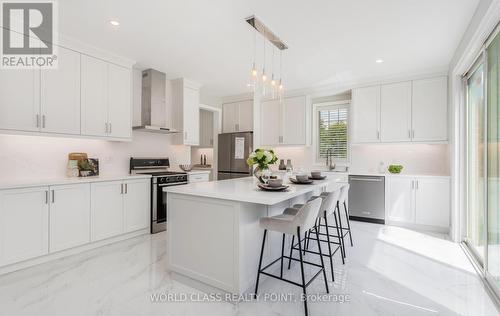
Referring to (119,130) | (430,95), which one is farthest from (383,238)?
(119,130)

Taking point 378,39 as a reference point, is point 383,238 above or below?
below

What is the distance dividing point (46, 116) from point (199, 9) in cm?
222

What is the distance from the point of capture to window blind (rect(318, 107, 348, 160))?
5.12 meters

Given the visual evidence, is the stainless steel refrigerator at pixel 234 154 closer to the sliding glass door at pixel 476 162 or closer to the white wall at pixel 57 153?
the white wall at pixel 57 153

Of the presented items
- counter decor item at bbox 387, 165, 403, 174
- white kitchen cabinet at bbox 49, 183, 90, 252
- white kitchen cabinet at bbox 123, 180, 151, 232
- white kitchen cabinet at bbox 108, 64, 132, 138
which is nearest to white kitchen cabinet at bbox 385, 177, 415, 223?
counter decor item at bbox 387, 165, 403, 174

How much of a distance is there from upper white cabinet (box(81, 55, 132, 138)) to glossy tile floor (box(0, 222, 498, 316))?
1667mm

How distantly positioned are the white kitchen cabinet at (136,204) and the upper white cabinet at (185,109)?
1267mm

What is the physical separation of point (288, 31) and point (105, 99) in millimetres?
2690

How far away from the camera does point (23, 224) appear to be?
258 cm

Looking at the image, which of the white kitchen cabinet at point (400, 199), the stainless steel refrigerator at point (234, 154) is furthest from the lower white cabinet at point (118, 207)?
the white kitchen cabinet at point (400, 199)

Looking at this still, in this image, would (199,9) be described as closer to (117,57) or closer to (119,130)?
(117,57)

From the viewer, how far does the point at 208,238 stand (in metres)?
2.19

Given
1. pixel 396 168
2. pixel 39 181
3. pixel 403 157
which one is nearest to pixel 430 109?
pixel 403 157

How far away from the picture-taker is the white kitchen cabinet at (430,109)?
13.1 ft
